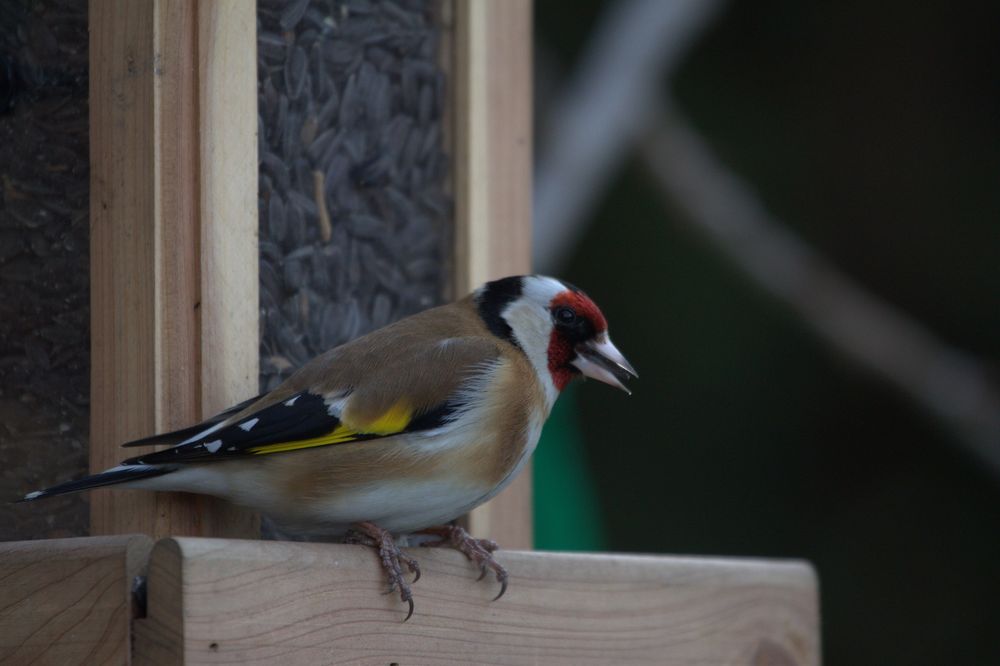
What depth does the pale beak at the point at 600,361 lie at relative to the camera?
3.33 m

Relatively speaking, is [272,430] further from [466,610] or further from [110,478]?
[466,610]

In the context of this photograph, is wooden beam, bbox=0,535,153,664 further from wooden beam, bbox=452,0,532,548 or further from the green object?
the green object

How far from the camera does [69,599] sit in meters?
2.46

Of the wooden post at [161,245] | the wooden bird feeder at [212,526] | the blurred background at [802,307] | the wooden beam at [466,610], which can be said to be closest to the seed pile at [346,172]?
the wooden bird feeder at [212,526]

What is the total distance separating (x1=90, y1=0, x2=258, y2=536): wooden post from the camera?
280cm

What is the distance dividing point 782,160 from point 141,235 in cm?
586

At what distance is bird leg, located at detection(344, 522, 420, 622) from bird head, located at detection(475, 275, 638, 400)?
628 mm

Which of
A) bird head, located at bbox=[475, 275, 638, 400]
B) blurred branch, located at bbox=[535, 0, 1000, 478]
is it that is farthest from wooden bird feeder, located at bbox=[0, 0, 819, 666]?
blurred branch, located at bbox=[535, 0, 1000, 478]

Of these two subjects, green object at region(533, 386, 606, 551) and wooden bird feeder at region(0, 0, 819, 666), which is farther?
green object at region(533, 386, 606, 551)

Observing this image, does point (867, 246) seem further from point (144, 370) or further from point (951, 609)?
point (144, 370)

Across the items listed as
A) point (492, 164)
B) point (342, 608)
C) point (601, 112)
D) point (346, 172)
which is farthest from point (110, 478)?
point (601, 112)

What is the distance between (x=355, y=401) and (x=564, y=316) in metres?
0.65

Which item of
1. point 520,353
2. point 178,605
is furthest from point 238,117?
point 178,605

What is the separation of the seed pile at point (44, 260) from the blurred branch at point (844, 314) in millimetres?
4279
